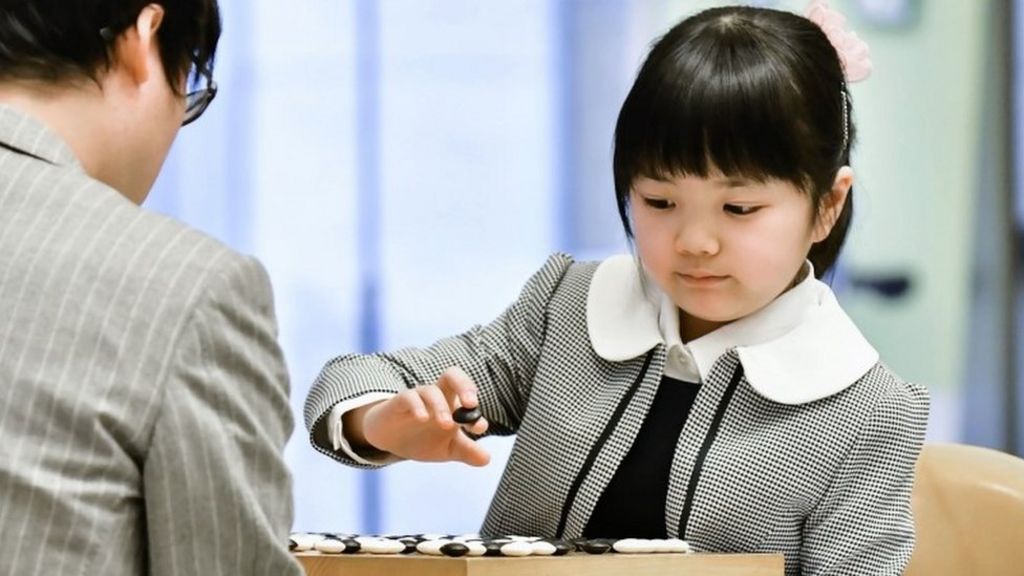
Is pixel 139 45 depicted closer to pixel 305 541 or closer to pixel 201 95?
pixel 201 95

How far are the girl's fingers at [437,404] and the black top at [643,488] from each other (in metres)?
0.19

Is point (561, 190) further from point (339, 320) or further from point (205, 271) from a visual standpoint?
point (205, 271)

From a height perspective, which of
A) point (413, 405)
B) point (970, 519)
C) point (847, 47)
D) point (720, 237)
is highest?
point (847, 47)

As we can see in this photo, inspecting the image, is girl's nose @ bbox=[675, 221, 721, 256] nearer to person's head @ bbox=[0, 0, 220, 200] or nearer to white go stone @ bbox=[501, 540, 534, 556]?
white go stone @ bbox=[501, 540, 534, 556]

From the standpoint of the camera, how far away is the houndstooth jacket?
1273 mm

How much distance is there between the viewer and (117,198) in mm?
923

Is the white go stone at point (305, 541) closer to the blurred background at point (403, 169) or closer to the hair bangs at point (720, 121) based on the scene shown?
the hair bangs at point (720, 121)

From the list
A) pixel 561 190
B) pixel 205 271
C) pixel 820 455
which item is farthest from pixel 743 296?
pixel 561 190

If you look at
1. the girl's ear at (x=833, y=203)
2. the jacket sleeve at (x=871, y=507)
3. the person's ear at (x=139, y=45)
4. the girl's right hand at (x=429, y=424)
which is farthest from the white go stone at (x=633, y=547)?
the person's ear at (x=139, y=45)

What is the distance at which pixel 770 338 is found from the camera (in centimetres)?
134

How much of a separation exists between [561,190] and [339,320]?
41 cm

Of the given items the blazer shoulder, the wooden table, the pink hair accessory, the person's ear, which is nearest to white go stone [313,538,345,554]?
the wooden table

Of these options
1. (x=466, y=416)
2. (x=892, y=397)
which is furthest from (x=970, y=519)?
(x=466, y=416)

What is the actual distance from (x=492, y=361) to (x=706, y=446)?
22cm
